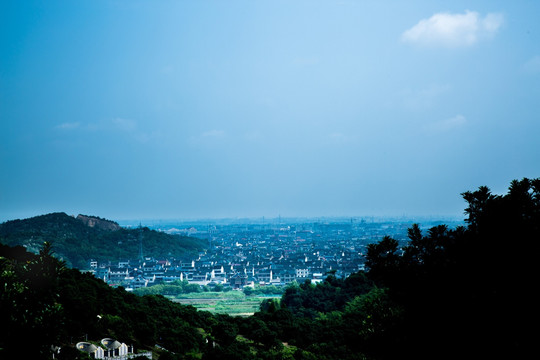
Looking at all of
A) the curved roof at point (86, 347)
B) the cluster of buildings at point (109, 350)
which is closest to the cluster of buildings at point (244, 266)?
the cluster of buildings at point (109, 350)

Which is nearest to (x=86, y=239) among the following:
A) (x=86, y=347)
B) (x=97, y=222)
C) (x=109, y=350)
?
(x=97, y=222)

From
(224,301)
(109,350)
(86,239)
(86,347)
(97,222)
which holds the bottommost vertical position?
(224,301)

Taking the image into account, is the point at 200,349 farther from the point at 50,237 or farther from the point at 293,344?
the point at 50,237

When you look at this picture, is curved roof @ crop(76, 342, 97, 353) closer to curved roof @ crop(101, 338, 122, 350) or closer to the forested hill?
curved roof @ crop(101, 338, 122, 350)

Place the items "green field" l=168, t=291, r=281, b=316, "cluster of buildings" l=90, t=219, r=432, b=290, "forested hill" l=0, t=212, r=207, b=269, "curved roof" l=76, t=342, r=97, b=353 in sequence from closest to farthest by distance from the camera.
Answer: "curved roof" l=76, t=342, r=97, b=353 → "green field" l=168, t=291, r=281, b=316 → "cluster of buildings" l=90, t=219, r=432, b=290 → "forested hill" l=0, t=212, r=207, b=269

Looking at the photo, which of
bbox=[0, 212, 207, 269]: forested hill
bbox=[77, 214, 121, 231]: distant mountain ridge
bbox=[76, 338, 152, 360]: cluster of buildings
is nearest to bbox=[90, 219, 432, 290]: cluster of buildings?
bbox=[0, 212, 207, 269]: forested hill

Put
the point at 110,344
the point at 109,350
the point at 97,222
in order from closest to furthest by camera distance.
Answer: the point at 109,350
the point at 110,344
the point at 97,222

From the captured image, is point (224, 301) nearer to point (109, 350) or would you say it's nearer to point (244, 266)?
point (244, 266)
